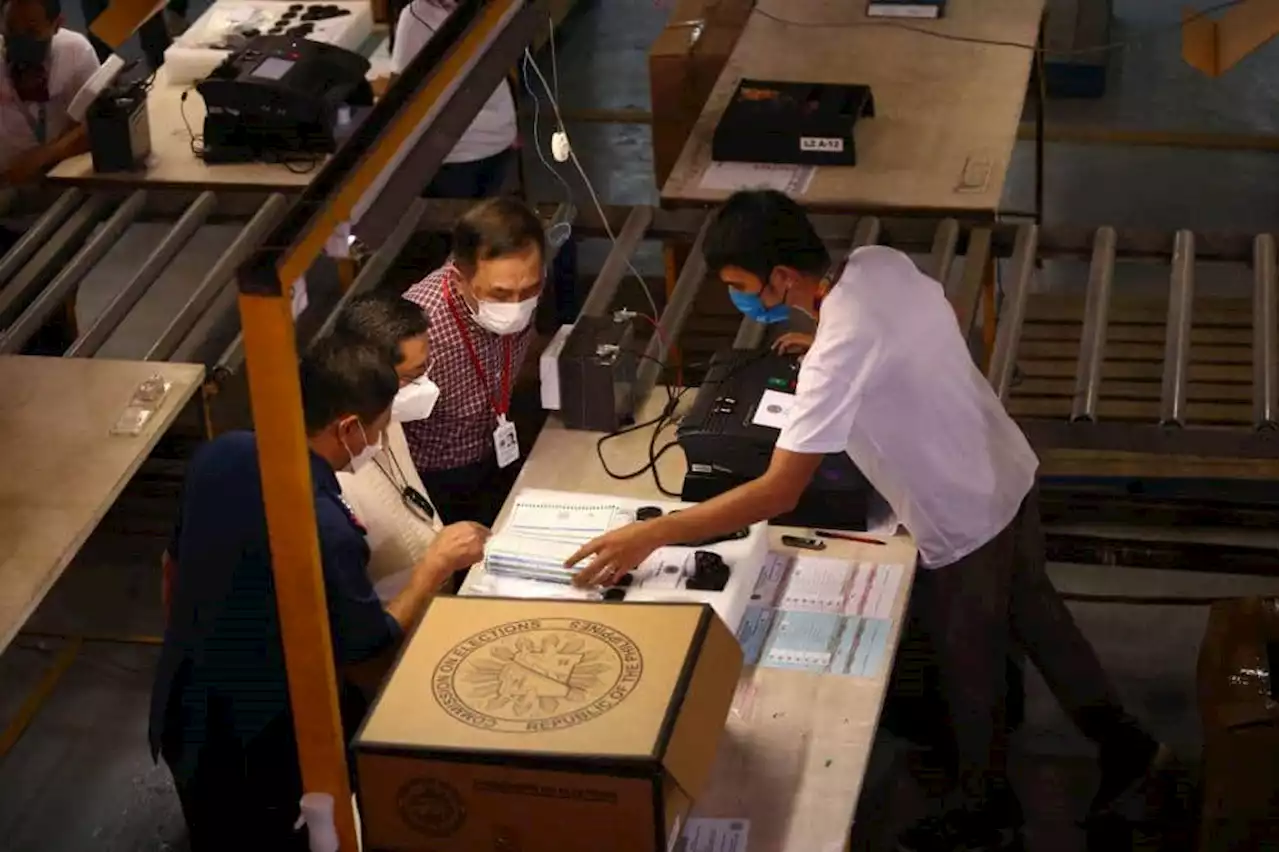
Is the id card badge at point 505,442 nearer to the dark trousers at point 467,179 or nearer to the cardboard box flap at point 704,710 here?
the cardboard box flap at point 704,710

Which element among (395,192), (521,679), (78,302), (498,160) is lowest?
(78,302)

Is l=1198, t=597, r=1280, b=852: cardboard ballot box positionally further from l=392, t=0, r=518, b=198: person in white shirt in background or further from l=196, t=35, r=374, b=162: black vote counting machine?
l=196, t=35, r=374, b=162: black vote counting machine

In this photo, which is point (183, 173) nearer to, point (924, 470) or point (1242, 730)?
point (924, 470)

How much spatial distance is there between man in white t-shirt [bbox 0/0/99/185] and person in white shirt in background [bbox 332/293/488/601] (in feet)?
6.45

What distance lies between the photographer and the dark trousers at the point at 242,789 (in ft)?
11.2

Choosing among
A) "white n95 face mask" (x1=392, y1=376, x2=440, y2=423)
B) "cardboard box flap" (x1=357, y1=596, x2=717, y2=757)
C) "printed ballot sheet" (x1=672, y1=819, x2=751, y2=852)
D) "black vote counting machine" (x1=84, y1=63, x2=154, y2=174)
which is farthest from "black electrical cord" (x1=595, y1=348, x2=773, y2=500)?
"black vote counting machine" (x1=84, y1=63, x2=154, y2=174)

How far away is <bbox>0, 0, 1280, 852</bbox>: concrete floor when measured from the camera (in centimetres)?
455

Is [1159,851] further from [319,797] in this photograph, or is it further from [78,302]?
[78,302]

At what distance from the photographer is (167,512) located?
5.39 m

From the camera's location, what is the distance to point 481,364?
436 centimetres

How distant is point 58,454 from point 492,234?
109 cm

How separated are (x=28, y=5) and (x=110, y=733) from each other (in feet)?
7.37

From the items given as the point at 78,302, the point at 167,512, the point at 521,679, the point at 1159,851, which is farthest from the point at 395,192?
the point at 78,302

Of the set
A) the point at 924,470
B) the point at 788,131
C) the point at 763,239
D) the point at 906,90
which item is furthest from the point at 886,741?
the point at 906,90
